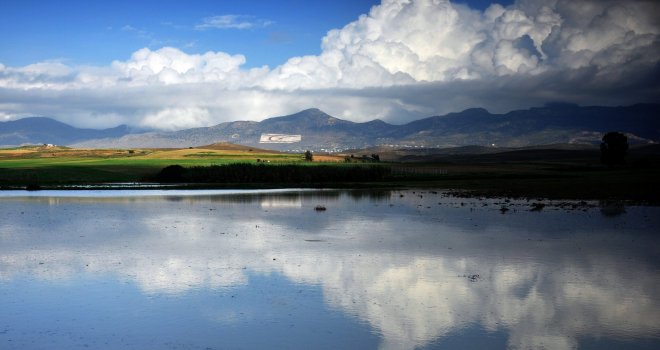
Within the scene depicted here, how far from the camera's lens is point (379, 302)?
67.9ft

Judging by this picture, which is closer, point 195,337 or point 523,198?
point 195,337

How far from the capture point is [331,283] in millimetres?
23391

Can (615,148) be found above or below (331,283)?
above

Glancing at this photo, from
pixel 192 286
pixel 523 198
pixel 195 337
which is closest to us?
pixel 195 337

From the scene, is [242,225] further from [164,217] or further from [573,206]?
[573,206]

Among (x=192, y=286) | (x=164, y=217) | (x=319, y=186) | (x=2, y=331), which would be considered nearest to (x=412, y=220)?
(x=164, y=217)

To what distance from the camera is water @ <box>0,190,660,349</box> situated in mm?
17312

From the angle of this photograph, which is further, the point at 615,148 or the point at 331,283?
the point at 615,148

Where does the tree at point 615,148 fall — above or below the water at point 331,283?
above

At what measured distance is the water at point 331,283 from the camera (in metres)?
17.3

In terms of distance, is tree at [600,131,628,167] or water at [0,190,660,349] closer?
water at [0,190,660,349]

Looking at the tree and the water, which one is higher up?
the tree

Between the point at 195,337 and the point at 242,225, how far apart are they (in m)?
24.9

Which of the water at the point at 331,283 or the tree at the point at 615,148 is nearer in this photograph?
the water at the point at 331,283
